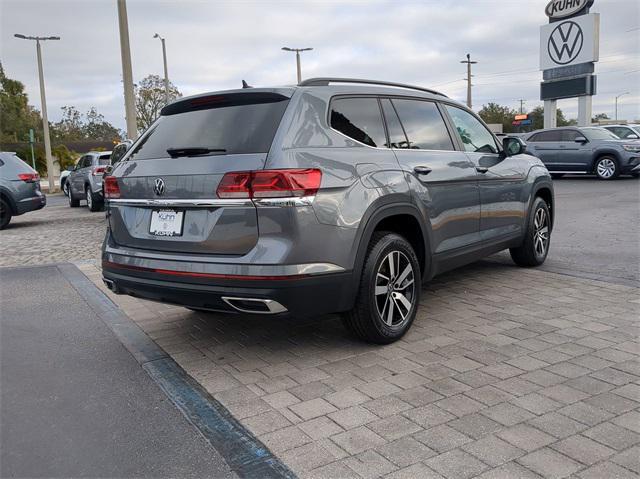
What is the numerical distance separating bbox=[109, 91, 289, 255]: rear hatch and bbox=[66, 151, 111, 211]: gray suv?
40.7 ft

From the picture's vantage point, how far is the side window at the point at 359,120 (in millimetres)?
4105

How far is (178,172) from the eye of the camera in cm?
385

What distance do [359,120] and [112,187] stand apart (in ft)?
6.13

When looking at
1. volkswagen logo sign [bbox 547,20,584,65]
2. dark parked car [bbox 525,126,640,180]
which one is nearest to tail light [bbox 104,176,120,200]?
dark parked car [bbox 525,126,640,180]

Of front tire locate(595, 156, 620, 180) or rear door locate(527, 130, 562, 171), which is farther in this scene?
rear door locate(527, 130, 562, 171)

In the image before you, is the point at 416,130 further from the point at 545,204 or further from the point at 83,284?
the point at 83,284

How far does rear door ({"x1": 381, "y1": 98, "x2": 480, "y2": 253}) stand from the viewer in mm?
4574

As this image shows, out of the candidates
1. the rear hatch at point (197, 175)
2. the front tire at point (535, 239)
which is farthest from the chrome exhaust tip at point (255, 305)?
the front tire at point (535, 239)

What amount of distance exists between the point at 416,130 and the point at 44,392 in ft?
10.8

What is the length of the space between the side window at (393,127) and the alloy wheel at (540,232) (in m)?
2.65

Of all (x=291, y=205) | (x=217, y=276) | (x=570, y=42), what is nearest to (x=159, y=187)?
(x=217, y=276)

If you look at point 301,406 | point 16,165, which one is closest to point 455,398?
point 301,406

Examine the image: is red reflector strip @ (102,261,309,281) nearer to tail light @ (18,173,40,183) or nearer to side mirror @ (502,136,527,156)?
side mirror @ (502,136,527,156)

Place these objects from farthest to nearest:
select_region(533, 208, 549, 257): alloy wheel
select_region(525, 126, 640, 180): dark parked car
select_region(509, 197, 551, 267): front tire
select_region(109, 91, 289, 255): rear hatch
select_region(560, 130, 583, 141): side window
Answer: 1. select_region(560, 130, 583, 141): side window
2. select_region(525, 126, 640, 180): dark parked car
3. select_region(533, 208, 549, 257): alloy wheel
4. select_region(509, 197, 551, 267): front tire
5. select_region(109, 91, 289, 255): rear hatch
